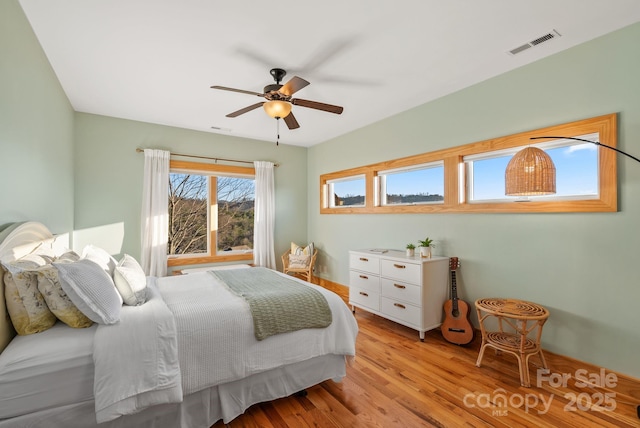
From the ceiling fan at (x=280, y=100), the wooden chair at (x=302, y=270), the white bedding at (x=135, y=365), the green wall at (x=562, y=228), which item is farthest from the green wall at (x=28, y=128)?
the green wall at (x=562, y=228)

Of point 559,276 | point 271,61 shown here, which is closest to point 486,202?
point 559,276

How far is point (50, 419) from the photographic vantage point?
1401mm

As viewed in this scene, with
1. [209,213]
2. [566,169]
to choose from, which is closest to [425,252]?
[566,169]

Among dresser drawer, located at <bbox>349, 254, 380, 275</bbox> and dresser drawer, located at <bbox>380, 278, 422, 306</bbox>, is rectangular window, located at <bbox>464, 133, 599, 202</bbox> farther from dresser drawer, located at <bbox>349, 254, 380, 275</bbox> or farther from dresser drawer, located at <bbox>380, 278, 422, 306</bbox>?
dresser drawer, located at <bbox>349, 254, 380, 275</bbox>

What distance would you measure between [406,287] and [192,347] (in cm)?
222

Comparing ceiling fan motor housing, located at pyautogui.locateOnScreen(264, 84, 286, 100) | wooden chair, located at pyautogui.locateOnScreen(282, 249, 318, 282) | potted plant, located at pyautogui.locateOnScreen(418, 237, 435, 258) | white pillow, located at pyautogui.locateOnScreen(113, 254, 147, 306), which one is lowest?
wooden chair, located at pyautogui.locateOnScreen(282, 249, 318, 282)

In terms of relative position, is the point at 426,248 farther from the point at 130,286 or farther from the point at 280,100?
the point at 130,286

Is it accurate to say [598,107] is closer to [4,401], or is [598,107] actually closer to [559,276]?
[559,276]

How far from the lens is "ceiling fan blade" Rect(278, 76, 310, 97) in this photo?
7.65 ft

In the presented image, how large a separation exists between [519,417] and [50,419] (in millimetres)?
2609

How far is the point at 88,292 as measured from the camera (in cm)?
163

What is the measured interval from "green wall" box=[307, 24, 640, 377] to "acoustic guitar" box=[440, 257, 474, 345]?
0.13 metres

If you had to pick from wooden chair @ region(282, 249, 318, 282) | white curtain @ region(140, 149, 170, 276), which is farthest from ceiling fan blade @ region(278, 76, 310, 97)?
wooden chair @ region(282, 249, 318, 282)

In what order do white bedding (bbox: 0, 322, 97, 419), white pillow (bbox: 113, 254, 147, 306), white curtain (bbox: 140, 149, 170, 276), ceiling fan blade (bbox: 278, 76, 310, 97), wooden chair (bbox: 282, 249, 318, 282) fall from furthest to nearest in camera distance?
wooden chair (bbox: 282, 249, 318, 282) < white curtain (bbox: 140, 149, 170, 276) < ceiling fan blade (bbox: 278, 76, 310, 97) < white pillow (bbox: 113, 254, 147, 306) < white bedding (bbox: 0, 322, 97, 419)
